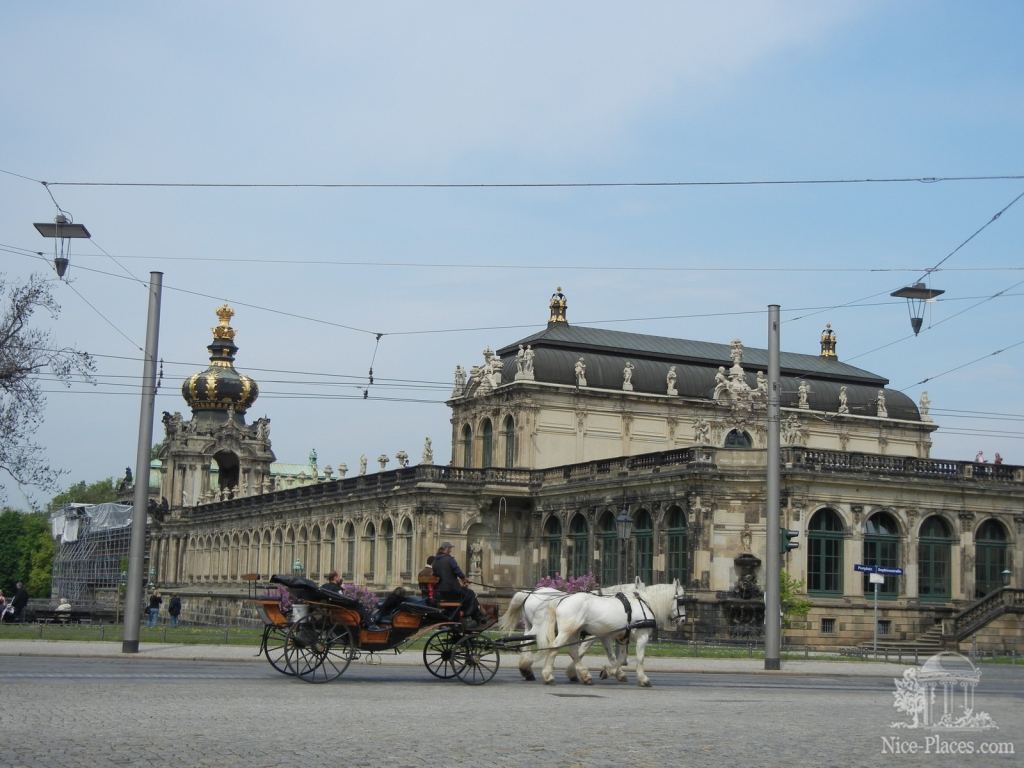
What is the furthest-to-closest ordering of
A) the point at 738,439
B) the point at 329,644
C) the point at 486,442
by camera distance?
the point at 486,442 → the point at 738,439 → the point at 329,644

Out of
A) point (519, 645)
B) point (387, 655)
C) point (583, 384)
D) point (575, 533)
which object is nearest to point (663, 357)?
point (583, 384)

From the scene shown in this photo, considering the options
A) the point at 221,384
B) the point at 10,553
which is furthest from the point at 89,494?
the point at 221,384

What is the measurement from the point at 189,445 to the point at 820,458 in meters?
71.4

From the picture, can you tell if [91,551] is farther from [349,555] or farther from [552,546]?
[552,546]

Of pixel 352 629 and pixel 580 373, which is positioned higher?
pixel 580 373

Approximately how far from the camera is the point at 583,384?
7675 centimetres

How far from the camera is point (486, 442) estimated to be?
79750 mm

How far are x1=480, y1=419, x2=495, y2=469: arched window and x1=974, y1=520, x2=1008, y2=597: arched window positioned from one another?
26673 mm

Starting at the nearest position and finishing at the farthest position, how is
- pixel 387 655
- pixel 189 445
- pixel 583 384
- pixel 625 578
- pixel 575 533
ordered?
pixel 387 655 → pixel 625 578 → pixel 575 533 → pixel 583 384 → pixel 189 445

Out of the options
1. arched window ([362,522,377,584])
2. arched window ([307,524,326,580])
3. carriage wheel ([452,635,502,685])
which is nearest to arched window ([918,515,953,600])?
arched window ([362,522,377,584])

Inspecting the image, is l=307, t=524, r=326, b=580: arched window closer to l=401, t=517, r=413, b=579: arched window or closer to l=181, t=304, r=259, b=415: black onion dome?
l=401, t=517, r=413, b=579: arched window

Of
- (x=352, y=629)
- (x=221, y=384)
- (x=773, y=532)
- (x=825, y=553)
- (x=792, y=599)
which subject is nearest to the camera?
(x=352, y=629)

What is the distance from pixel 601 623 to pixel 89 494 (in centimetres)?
17007

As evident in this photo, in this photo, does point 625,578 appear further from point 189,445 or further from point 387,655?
point 189,445
